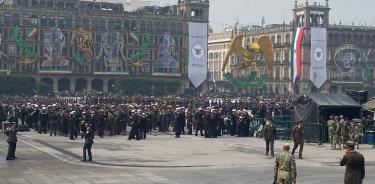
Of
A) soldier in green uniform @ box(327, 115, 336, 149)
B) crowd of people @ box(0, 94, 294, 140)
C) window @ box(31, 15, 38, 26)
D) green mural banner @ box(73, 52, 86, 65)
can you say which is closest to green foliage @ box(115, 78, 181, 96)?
green mural banner @ box(73, 52, 86, 65)

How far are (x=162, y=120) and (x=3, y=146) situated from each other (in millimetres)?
12072

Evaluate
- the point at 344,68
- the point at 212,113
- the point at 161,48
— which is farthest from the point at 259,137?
the point at 344,68

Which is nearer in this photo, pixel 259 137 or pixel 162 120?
pixel 259 137

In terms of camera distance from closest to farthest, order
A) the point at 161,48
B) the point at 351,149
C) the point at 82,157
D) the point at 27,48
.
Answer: the point at 351,149
the point at 82,157
the point at 27,48
the point at 161,48

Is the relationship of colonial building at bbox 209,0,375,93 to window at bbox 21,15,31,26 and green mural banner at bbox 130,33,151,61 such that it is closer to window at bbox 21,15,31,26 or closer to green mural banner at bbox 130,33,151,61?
green mural banner at bbox 130,33,151,61

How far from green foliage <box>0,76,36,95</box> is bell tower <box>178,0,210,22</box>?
1370 inches

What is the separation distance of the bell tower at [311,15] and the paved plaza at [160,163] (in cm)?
9556

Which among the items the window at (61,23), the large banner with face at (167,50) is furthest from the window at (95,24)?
the large banner with face at (167,50)

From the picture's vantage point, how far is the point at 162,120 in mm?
39438

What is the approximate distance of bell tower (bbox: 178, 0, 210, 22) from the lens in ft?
396

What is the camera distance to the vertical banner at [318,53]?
86562 millimetres

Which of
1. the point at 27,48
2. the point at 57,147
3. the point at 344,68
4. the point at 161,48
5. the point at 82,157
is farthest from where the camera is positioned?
the point at 344,68

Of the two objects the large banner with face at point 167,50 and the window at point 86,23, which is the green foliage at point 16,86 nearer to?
the window at point 86,23

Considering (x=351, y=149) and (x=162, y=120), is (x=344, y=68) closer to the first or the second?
(x=162, y=120)
